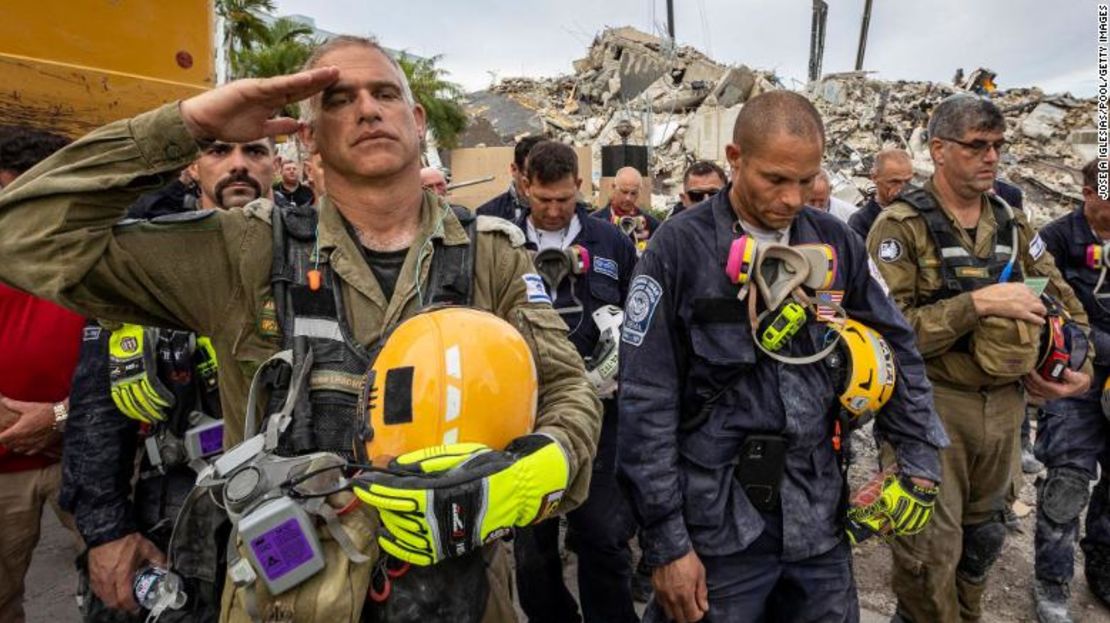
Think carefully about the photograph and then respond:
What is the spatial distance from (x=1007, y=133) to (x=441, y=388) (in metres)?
24.3

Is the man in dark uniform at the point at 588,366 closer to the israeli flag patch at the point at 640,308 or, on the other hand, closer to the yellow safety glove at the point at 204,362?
the israeli flag patch at the point at 640,308

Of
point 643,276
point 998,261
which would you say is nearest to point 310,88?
point 643,276

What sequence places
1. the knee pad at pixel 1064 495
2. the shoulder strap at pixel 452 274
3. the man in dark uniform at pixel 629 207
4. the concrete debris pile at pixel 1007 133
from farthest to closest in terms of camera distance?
the concrete debris pile at pixel 1007 133 → the man in dark uniform at pixel 629 207 → the knee pad at pixel 1064 495 → the shoulder strap at pixel 452 274

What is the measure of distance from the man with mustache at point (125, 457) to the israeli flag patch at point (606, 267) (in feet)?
7.34

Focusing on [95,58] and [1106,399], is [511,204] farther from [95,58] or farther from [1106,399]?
[1106,399]

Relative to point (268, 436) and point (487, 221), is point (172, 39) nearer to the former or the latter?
point (487, 221)

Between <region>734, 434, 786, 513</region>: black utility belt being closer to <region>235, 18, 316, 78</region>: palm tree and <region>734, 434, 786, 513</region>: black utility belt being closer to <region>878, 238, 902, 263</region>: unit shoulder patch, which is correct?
<region>878, 238, 902, 263</region>: unit shoulder patch

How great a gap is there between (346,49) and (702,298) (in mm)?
1351

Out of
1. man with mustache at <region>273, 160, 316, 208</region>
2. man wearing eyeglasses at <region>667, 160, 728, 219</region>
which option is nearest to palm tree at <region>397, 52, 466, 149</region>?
man with mustache at <region>273, 160, 316, 208</region>

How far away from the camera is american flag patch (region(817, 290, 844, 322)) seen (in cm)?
220

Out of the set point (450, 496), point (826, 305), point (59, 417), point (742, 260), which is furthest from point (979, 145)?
point (59, 417)

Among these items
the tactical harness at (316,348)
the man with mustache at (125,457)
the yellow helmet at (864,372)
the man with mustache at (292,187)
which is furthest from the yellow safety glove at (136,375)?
the man with mustache at (292,187)

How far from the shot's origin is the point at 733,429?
2.21 m

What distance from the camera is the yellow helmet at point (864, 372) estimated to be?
216cm
